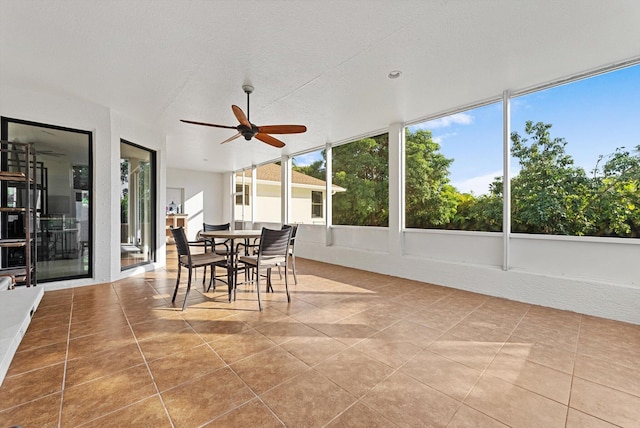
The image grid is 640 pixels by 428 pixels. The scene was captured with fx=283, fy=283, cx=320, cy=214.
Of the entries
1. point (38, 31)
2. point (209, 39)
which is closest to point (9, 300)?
point (38, 31)

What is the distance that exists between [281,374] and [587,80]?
14.5 ft

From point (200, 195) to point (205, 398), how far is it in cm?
968

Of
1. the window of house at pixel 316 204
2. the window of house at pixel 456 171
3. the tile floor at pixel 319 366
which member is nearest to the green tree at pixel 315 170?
the window of house at pixel 316 204

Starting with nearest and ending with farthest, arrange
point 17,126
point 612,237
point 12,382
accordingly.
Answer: point 12,382 → point 612,237 → point 17,126

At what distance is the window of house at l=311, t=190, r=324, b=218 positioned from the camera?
9.86 metres

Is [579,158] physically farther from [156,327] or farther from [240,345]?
[156,327]

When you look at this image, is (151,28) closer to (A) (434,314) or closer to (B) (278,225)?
(A) (434,314)

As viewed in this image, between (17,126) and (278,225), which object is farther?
(278,225)

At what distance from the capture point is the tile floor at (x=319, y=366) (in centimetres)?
155

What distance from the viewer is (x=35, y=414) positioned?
1524 millimetres

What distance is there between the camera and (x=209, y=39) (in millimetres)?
2586

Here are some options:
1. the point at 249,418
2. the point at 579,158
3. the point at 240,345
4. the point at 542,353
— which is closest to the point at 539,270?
the point at 579,158

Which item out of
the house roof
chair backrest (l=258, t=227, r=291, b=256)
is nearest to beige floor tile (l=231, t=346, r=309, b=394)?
chair backrest (l=258, t=227, r=291, b=256)

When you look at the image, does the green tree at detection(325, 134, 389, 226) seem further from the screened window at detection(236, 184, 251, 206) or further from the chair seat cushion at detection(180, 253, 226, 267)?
the chair seat cushion at detection(180, 253, 226, 267)
